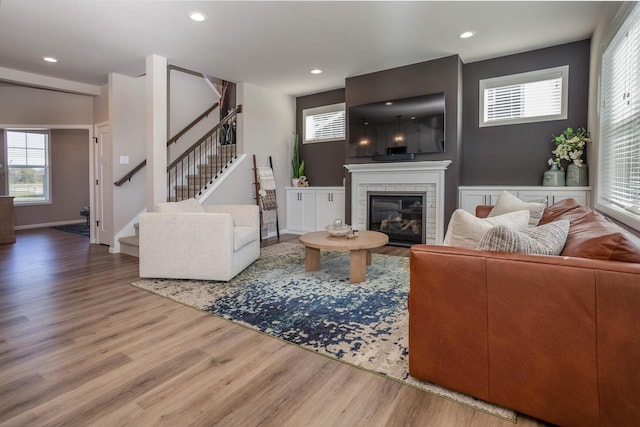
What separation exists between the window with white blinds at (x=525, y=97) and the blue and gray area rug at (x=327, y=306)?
2.48 metres

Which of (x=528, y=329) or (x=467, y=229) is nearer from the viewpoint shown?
(x=528, y=329)

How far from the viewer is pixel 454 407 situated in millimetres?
1449

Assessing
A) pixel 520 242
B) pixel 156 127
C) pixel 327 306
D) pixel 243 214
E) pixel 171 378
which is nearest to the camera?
pixel 520 242

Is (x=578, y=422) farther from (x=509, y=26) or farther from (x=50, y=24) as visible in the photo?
(x=50, y=24)

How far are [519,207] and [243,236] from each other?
2.56 metres

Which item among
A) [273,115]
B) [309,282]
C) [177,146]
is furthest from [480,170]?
[177,146]

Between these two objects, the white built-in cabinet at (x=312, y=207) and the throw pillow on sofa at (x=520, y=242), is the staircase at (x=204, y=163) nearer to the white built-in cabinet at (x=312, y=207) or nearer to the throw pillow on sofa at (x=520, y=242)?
the white built-in cabinet at (x=312, y=207)

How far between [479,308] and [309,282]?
2.06 meters

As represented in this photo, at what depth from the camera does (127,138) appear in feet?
17.1

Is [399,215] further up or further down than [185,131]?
further down

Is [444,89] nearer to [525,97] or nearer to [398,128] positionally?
[398,128]

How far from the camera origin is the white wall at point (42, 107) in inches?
230

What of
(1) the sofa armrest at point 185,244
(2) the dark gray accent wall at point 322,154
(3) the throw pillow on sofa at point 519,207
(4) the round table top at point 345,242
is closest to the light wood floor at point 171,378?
(1) the sofa armrest at point 185,244

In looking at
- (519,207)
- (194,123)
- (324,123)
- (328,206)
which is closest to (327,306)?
(519,207)
